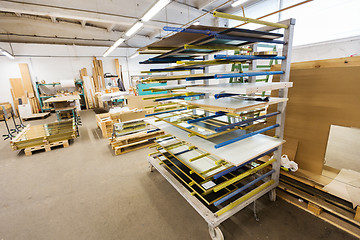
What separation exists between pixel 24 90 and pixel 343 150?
41.8 ft

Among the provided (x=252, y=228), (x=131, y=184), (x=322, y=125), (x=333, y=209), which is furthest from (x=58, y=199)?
(x=322, y=125)

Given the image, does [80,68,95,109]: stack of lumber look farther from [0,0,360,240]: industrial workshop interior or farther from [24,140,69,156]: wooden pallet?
[24,140,69,156]: wooden pallet

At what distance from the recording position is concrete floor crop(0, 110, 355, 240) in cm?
178

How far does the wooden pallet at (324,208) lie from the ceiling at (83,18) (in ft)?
15.3

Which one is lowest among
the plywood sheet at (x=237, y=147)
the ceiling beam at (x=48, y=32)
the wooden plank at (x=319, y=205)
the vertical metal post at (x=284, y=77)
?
the wooden plank at (x=319, y=205)

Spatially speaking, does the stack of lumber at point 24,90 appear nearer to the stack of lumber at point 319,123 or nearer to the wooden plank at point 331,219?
the stack of lumber at point 319,123

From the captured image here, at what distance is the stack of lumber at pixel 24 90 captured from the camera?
27.0 feet

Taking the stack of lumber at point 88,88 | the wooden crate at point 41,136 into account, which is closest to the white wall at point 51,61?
the stack of lumber at point 88,88

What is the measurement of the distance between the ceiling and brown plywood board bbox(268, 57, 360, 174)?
3.57m

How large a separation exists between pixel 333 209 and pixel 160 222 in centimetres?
189

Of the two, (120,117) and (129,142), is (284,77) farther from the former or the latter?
(120,117)

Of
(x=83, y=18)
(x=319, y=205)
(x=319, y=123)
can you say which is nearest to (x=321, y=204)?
(x=319, y=205)

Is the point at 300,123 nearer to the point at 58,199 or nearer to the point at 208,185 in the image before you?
the point at 208,185

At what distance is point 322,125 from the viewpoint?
1891 millimetres
